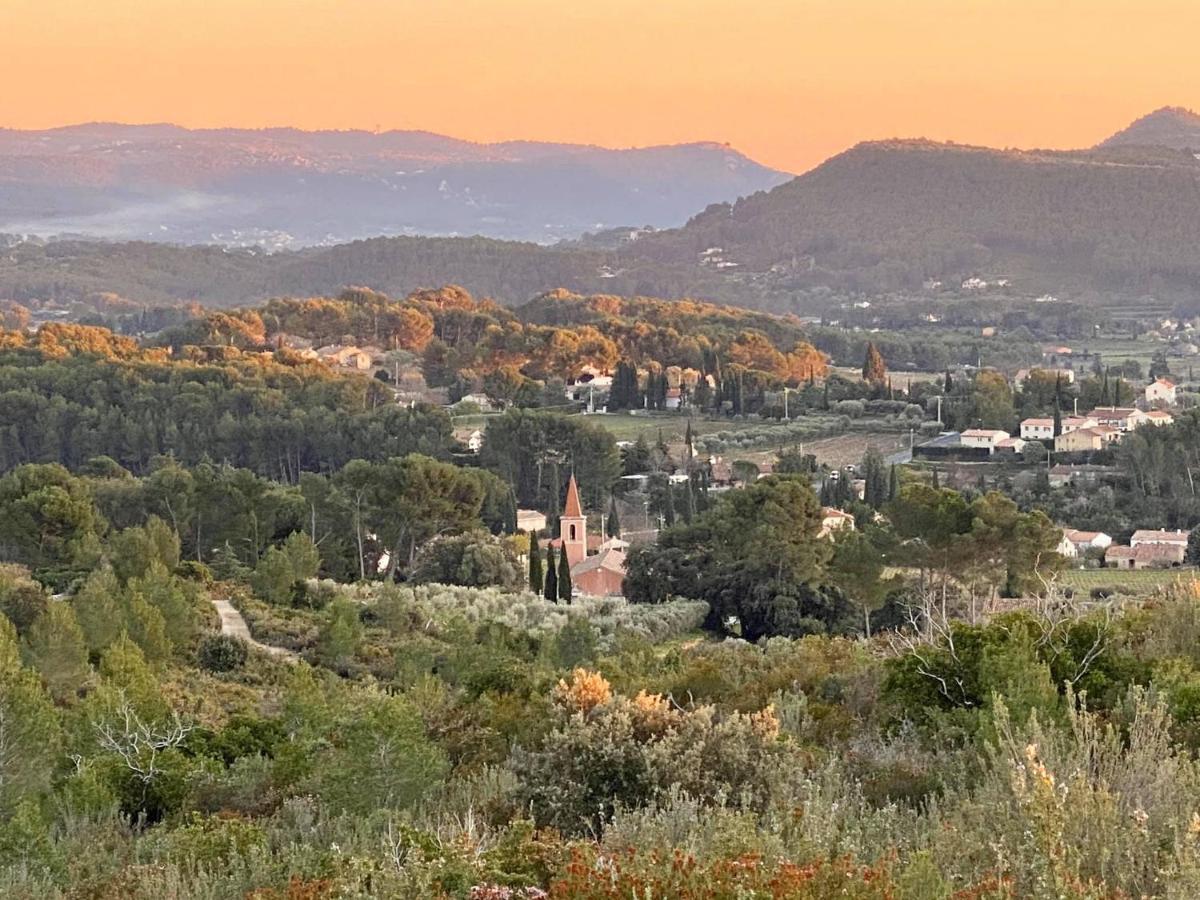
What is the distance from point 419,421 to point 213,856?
39101 millimetres

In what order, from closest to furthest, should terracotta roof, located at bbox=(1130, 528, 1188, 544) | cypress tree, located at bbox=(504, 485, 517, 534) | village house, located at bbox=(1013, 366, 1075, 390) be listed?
terracotta roof, located at bbox=(1130, 528, 1188, 544) < cypress tree, located at bbox=(504, 485, 517, 534) < village house, located at bbox=(1013, 366, 1075, 390)

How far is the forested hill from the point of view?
427 ft

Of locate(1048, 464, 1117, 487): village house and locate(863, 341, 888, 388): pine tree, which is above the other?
locate(863, 341, 888, 388): pine tree

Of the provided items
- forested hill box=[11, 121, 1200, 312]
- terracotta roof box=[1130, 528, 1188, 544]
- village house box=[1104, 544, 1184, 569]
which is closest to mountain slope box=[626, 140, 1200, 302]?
forested hill box=[11, 121, 1200, 312]

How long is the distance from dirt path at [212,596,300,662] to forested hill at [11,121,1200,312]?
4034 inches

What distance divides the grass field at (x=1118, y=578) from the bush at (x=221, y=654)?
13.6 m

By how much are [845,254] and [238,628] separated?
12913 centimetres

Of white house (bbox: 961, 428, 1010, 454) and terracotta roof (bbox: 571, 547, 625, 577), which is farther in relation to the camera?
white house (bbox: 961, 428, 1010, 454)

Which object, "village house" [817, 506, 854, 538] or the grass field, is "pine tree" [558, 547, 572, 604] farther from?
the grass field

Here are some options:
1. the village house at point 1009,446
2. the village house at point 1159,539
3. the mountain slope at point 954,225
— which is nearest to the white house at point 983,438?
the village house at point 1009,446

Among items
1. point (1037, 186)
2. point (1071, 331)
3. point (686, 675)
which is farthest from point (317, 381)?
point (1037, 186)

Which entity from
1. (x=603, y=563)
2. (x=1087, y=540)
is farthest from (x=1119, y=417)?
(x=603, y=563)

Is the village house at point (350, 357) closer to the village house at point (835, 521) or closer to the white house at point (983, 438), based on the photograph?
the white house at point (983, 438)

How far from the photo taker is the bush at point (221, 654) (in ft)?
61.9
